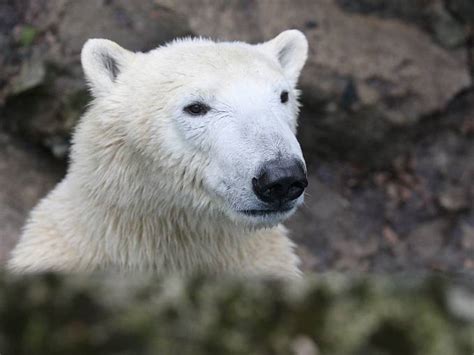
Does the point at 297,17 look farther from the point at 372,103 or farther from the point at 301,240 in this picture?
the point at 301,240

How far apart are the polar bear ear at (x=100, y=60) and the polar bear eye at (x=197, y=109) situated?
1.91 ft

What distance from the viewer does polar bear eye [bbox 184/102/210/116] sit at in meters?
3.78

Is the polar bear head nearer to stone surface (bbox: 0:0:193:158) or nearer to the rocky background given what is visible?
stone surface (bbox: 0:0:193:158)

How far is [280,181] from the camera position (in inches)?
130

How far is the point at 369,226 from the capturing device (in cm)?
721

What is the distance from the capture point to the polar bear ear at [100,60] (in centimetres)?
411

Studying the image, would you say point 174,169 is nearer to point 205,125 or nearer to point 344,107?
point 205,125

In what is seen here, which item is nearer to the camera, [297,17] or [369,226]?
[297,17]

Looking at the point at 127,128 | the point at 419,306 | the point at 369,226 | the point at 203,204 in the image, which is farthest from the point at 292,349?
the point at 369,226

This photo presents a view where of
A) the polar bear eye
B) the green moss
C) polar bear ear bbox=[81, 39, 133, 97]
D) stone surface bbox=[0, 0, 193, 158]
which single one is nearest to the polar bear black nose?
the polar bear eye

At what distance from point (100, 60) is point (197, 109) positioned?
0.75 meters

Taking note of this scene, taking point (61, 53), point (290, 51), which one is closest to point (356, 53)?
point (290, 51)

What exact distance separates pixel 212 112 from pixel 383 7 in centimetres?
404

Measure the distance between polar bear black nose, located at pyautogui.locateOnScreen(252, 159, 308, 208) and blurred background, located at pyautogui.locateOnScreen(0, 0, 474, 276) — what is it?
3.25 m
